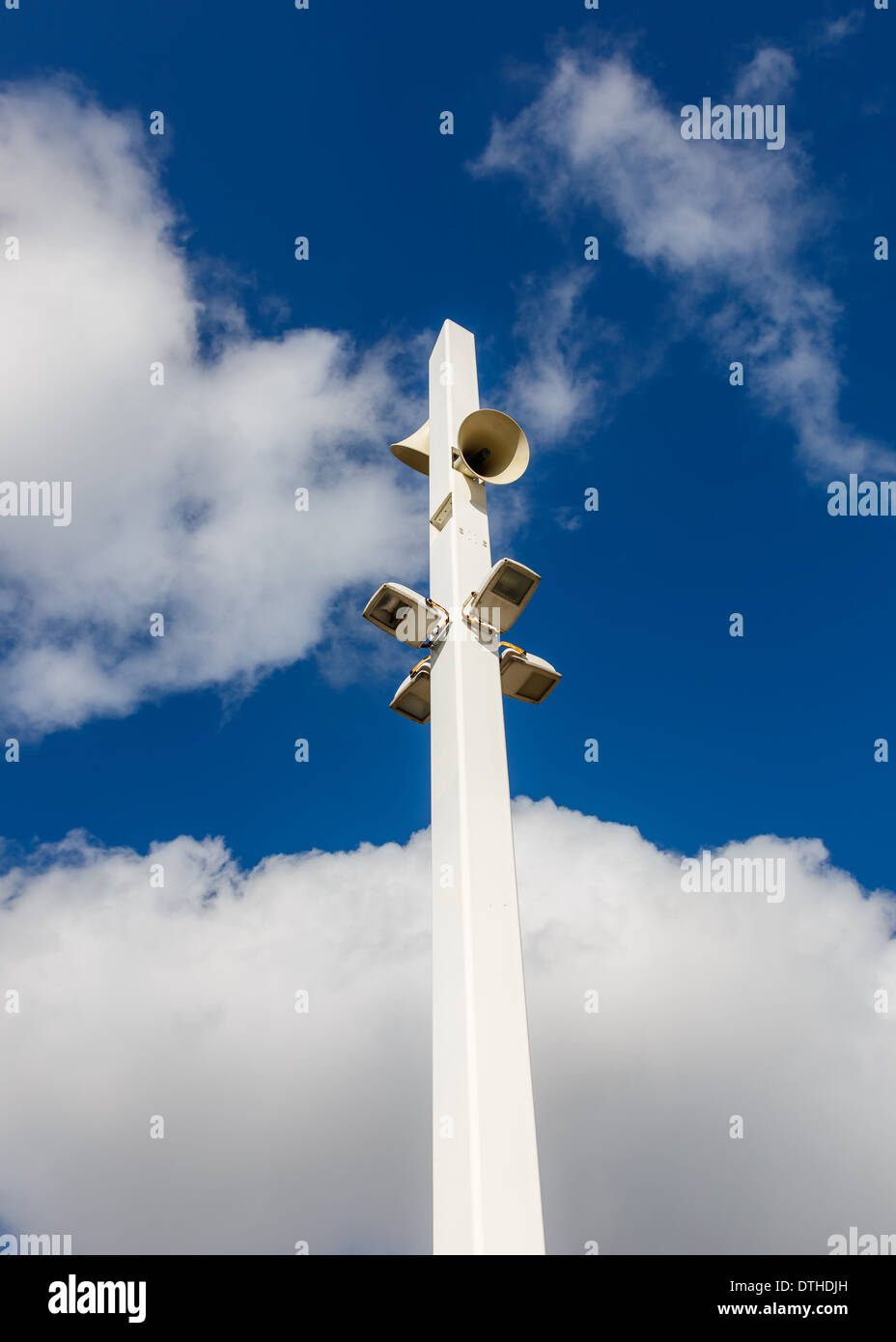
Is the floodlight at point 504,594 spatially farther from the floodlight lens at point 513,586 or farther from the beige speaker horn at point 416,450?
the beige speaker horn at point 416,450

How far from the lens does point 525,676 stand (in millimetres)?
10320

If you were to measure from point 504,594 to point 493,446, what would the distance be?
117 inches

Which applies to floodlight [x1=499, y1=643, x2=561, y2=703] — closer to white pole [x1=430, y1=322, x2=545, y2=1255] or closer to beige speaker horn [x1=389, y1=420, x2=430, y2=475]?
white pole [x1=430, y1=322, x2=545, y2=1255]

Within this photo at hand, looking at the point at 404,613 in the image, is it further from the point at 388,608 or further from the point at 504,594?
the point at 504,594

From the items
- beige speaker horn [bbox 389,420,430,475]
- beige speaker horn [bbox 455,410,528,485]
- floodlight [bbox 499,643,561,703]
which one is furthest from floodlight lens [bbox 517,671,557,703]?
beige speaker horn [bbox 389,420,430,475]

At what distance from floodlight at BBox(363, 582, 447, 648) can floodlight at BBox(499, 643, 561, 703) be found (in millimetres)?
823

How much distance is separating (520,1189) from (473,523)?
7.02m

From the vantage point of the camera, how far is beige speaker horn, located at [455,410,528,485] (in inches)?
472

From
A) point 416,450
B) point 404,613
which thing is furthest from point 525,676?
point 416,450

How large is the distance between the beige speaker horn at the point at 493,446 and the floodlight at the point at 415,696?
3001 millimetres

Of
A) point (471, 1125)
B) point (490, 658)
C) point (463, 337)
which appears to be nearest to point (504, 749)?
point (490, 658)

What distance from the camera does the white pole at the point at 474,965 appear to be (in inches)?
266
